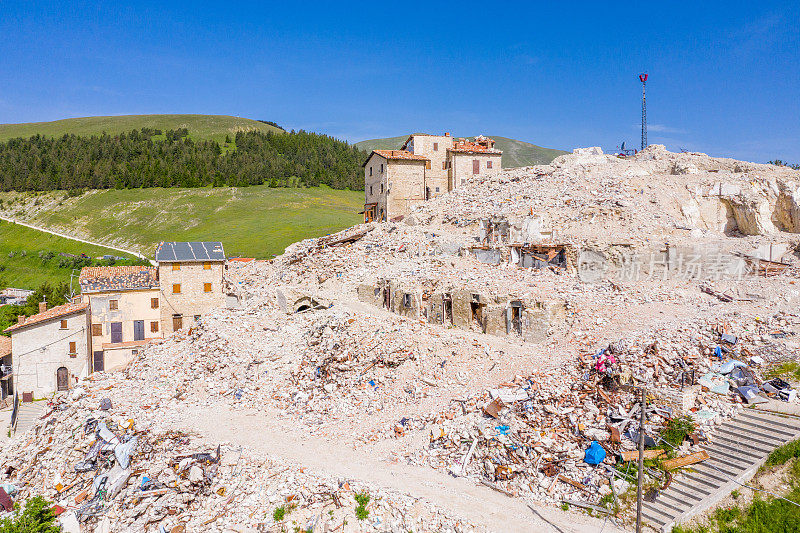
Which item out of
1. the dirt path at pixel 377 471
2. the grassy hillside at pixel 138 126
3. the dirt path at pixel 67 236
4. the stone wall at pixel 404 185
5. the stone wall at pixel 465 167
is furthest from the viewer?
the grassy hillside at pixel 138 126

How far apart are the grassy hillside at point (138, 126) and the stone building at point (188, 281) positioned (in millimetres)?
123416

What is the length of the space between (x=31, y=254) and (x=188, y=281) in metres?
52.3

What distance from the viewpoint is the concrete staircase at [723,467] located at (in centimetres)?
1118

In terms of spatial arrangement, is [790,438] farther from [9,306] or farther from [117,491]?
[9,306]

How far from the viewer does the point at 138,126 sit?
15925 centimetres

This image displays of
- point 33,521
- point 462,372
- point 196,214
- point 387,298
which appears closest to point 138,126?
point 196,214

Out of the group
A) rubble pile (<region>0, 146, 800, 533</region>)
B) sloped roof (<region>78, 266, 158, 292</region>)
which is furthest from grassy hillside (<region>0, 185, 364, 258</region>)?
rubble pile (<region>0, 146, 800, 533</region>)

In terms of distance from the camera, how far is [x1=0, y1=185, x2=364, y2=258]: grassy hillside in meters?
63.2

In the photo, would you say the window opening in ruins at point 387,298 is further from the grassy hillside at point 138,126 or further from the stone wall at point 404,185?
the grassy hillside at point 138,126

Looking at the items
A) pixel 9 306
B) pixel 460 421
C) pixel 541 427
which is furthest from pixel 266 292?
pixel 9 306

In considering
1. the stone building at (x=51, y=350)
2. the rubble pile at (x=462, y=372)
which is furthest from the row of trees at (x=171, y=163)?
the rubble pile at (x=462, y=372)

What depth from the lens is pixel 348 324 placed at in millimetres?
22312

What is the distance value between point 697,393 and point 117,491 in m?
17.5

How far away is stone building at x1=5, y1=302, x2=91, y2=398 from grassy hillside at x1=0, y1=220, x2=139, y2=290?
95.7ft
